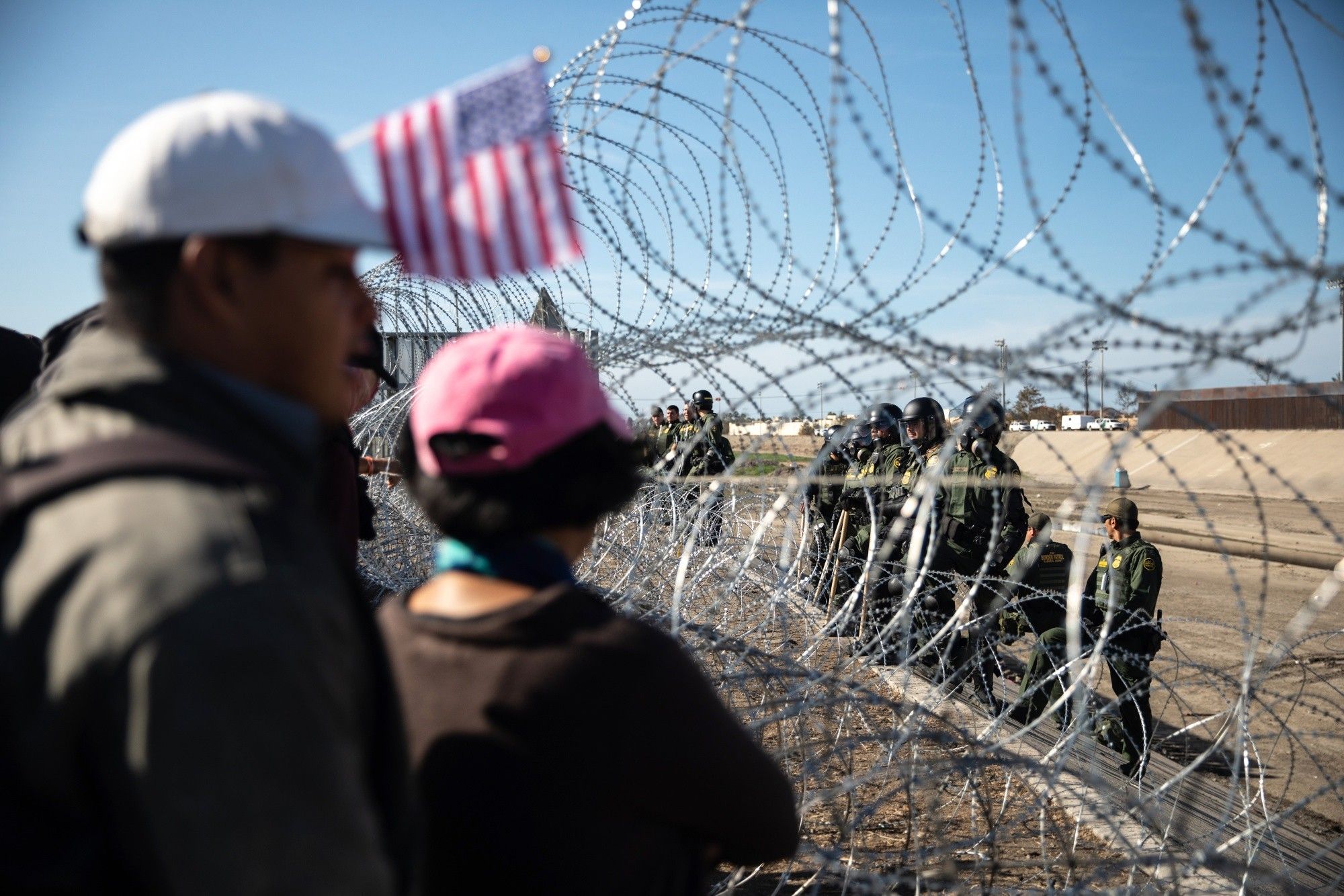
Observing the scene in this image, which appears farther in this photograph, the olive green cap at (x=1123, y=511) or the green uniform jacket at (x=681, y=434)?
the green uniform jacket at (x=681, y=434)

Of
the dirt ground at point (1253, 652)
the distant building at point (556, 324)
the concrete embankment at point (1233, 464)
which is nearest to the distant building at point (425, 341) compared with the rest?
the distant building at point (556, 324)

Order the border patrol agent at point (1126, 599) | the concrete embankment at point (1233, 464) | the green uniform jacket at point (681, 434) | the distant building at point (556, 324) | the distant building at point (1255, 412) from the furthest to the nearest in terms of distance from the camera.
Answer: the distant building at point (1255, 412), the concrete embankment at point (1233, 464), the green uniform jacket at point (681, 434), the border patrol agent at point (1126, 599), the distant building at point (556, 324)

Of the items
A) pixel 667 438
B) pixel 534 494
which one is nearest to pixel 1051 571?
pixel 534 494

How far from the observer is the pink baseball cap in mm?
1281

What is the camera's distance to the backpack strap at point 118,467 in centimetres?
73

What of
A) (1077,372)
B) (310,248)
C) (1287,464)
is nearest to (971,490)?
(1077,372)

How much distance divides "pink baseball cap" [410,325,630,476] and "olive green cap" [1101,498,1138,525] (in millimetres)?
4980

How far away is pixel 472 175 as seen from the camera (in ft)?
4.33

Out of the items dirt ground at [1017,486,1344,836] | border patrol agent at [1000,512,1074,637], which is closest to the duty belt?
border patrol agent at [1000,512,1074,637]

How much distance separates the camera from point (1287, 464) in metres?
27.1

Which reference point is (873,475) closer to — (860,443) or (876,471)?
(876,471)

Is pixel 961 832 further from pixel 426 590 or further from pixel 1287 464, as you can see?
pixel 1287 464

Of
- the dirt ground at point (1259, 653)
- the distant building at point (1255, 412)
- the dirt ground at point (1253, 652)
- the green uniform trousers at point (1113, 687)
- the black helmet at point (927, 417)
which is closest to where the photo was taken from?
the dirt ground at point (1253, 652)

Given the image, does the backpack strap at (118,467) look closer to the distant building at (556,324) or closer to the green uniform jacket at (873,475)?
the distant building at (556,324)
